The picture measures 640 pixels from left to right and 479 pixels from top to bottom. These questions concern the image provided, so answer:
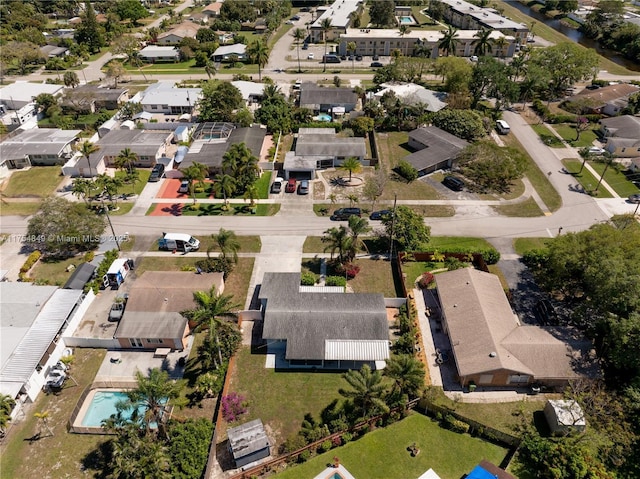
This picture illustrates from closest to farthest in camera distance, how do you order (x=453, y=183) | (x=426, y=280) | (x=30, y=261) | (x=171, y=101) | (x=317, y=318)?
1. (x=317, y=318)
2. (x=426, y=280)
3. (x=30, y=261)
4. (x=453, y=183)
5. (x=171, y=101)

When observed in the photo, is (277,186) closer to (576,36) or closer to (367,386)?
(367,386)

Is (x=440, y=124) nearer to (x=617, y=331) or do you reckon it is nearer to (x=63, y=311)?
(x=617, y=331)

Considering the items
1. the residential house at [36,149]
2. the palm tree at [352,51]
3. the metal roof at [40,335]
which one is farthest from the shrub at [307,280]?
the palm tree at [352,51]

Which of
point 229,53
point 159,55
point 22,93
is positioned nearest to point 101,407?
point 22,93

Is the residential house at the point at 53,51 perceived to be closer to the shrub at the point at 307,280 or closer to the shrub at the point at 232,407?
the shrub at the point at 307,280

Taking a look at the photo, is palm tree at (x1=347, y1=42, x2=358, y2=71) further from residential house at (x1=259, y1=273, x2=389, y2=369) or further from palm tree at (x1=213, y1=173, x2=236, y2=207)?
residential house at (x1=259, y1=273, x2=389, y2=369)

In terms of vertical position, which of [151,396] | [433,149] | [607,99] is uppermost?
[151,396]

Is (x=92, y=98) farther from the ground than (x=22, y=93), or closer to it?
farther from the ground
